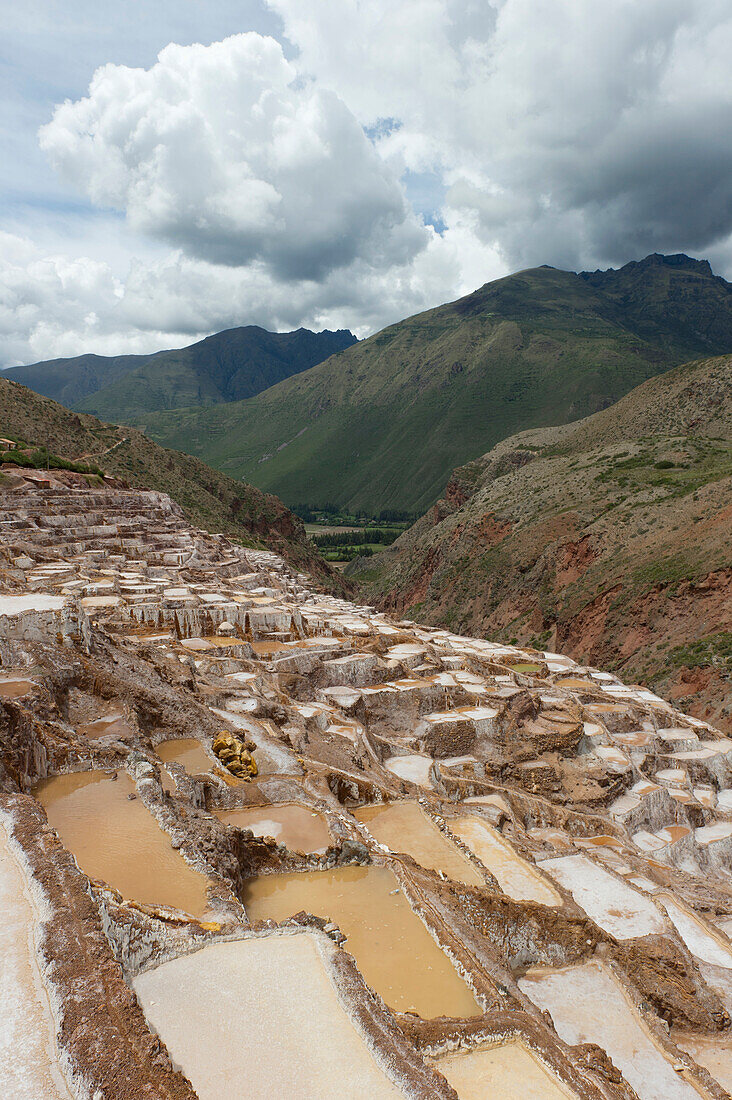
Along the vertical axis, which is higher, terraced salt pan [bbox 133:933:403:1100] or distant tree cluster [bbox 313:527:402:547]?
terraced salt pan [bbox 133:933:403:1100]

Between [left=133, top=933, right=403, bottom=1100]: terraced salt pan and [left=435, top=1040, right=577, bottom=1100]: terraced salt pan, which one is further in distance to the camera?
[left=435, top=1040, right=577, bottom=1100]: terraced salt pan

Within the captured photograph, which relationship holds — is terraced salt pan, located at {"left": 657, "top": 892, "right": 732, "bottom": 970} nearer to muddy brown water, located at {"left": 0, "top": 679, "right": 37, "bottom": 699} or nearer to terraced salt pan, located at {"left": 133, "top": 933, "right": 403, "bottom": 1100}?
terraced salt pan, located at {"left": 133, "top": 933, "right": 403, "bottom": 1100}

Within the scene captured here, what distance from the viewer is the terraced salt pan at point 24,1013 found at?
434cm

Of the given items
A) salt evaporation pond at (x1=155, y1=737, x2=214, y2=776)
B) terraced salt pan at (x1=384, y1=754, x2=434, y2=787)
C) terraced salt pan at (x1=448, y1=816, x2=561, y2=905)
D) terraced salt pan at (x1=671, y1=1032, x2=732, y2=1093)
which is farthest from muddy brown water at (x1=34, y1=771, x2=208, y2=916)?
terraced salt pan at (x1=671, y1=1032, x2=732, y2=1093)

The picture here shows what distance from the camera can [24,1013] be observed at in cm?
494

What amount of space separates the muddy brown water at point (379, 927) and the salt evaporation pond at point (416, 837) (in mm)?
2059

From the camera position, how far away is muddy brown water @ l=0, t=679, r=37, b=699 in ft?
38.5

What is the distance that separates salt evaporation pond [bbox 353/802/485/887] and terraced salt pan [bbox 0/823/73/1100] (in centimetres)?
701

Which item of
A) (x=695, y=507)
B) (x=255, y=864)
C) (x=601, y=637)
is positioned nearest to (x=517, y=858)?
(x=255, y=864)

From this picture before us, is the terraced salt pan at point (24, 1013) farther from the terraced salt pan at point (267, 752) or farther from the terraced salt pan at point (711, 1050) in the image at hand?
the terraced salt pan at point (711, 1050)

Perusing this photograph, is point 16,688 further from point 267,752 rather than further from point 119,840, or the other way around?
point 267,752

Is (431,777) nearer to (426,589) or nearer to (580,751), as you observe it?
(580,751)

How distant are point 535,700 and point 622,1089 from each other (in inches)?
673

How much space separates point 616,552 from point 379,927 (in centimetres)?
5328
